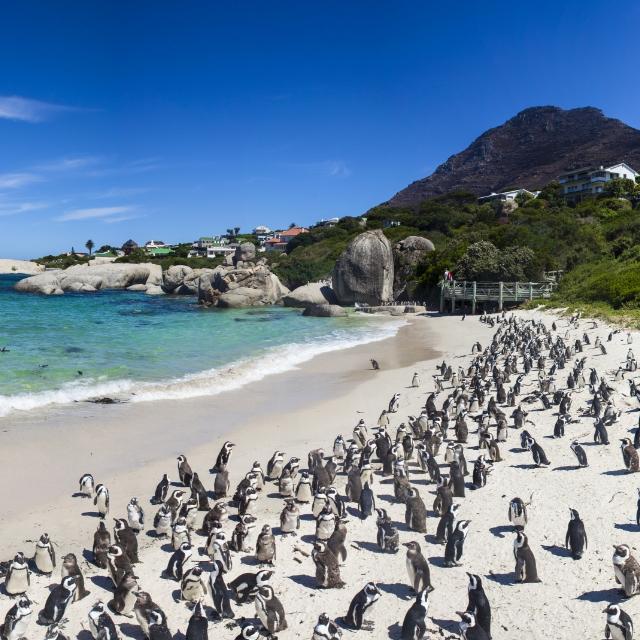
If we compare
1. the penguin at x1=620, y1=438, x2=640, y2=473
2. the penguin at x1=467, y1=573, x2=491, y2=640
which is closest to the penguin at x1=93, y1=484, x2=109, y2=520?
the penguin at x1=467, y1=573, x2=491, y2=640

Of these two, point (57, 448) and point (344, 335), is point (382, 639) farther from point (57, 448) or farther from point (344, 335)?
point (344, 335)

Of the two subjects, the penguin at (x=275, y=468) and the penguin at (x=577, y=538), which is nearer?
the penguin at (x=577, y=538)

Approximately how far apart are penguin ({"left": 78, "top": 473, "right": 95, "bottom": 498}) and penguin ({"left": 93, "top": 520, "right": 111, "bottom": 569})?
6.23 ft

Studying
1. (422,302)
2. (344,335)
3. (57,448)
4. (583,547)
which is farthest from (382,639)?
(422,302)

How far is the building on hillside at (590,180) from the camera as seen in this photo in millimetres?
89250

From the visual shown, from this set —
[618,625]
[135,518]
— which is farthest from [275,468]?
[618,625]

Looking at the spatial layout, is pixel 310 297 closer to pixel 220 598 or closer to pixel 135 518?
pixel 135 518

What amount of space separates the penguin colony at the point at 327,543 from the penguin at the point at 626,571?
13mm

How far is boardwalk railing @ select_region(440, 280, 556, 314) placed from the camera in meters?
41.8

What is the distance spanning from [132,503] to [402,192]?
185 m

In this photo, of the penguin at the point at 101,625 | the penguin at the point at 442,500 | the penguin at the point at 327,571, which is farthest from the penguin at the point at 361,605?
the penguin at the point at 442,500

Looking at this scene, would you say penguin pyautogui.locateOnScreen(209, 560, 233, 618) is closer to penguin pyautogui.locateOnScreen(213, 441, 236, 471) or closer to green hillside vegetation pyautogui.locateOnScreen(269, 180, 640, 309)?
penguin pyautogui.locateOnScreen(213, 441, 236, 471)

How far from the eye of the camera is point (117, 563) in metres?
6.85

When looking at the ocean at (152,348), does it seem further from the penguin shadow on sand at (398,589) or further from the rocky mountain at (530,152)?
the rocky mountain at (530,152)
